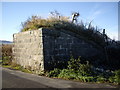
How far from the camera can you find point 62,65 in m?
7.22

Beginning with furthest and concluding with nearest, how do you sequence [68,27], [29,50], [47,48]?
[68,27]
[29,50]
[47,48]

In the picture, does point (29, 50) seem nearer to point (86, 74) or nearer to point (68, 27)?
point (68, 27)

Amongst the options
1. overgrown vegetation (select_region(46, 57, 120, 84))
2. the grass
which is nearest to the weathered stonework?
the grass

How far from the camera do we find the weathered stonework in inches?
270

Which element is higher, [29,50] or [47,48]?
[47,48]

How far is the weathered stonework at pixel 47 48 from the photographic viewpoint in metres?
6.87

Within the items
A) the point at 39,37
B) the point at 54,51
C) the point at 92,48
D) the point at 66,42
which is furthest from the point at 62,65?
the point at 92,48

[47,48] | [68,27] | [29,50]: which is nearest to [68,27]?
[68,27]

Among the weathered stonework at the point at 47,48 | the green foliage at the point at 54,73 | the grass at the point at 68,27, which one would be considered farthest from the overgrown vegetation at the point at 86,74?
the grass at the point at 68,27

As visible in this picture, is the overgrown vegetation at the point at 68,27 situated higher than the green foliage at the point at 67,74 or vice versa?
the overgrown vegetation at the point at 68,27

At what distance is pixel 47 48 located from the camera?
6.92 m

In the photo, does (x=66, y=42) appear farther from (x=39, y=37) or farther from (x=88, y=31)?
(x=88, y=31)

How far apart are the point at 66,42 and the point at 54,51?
3.40 ft

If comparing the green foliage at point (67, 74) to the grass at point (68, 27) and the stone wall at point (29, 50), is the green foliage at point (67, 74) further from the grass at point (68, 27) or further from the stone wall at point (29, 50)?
the grass at point (68, 27)
